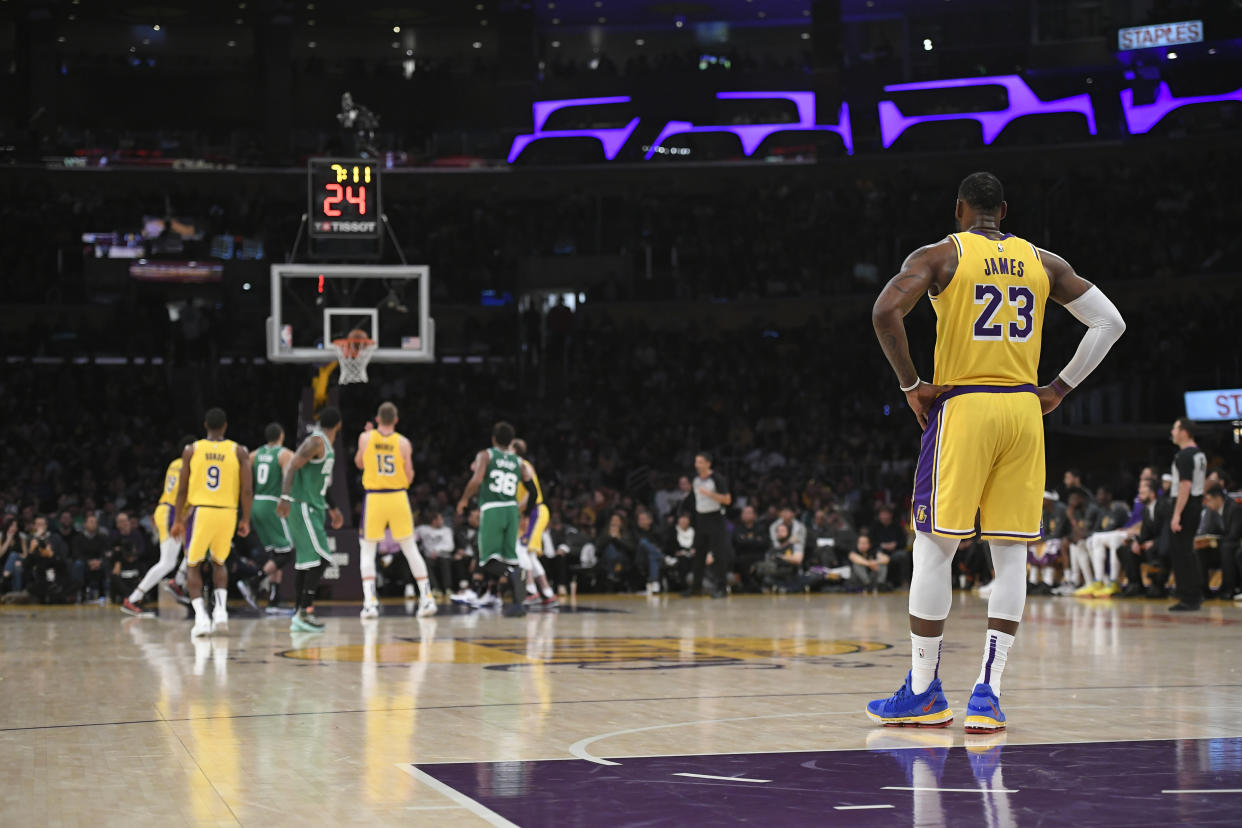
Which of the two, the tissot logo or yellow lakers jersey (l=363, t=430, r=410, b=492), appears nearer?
yellow lakers jersey (l=363, t=430, r=410, b=492)

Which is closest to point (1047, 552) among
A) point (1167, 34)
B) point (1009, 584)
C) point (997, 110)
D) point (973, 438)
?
point (1009, 584)

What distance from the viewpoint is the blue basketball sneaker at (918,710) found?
6.20 metres

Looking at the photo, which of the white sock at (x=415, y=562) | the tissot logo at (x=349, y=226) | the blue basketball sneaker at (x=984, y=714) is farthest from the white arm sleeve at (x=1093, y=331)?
the tissot logo at (x=349, y=226)

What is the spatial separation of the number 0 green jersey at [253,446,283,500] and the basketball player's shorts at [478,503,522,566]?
207cm

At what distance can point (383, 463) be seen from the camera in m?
14.4

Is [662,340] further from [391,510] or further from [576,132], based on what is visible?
[391,510]

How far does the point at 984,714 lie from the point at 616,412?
24.5m

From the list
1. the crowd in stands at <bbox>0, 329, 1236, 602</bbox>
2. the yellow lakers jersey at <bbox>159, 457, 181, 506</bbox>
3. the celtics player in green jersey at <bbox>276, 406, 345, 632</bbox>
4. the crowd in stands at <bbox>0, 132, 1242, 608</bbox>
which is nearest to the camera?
the celtics player in green jersey at <bbox>276, 406, 345, 632</bbox>

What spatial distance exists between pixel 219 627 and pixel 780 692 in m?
7.13

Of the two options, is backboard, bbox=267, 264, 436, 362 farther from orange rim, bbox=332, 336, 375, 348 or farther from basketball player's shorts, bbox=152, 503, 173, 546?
basketball player's shorts, bbox=152, 503, 173, 546

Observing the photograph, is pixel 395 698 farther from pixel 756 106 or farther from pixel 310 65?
pixel 310 65

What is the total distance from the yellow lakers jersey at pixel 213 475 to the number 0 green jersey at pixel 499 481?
2.80 meters

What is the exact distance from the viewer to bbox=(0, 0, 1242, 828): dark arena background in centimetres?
587

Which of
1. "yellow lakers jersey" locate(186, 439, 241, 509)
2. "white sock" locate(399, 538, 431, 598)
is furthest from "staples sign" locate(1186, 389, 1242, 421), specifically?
"yellow lakers jersey" locate(186, 439, 241, 509)
